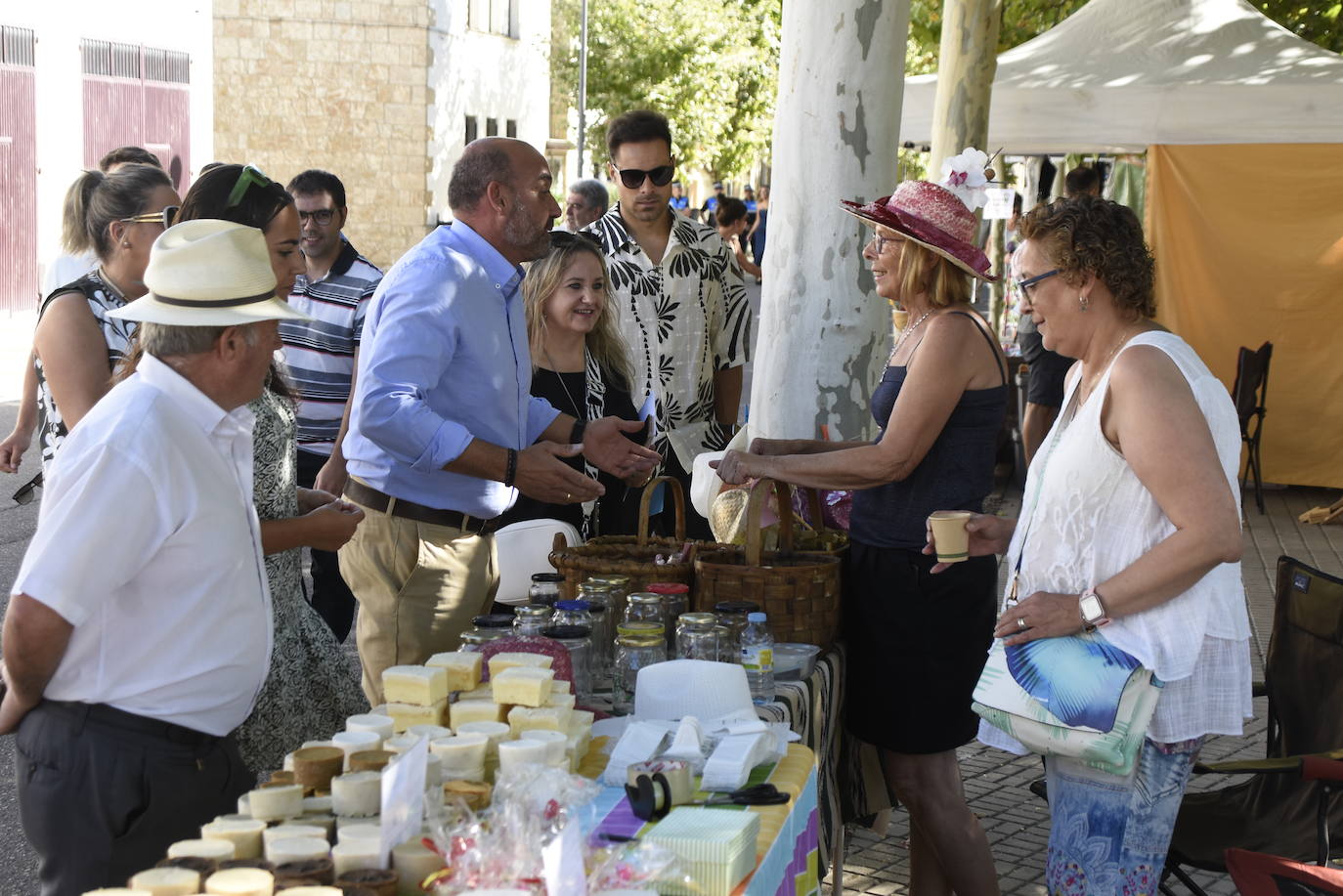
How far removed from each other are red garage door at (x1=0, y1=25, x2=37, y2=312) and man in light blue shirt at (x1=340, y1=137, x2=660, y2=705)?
817 inches

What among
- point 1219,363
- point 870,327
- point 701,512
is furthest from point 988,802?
point 1219,363

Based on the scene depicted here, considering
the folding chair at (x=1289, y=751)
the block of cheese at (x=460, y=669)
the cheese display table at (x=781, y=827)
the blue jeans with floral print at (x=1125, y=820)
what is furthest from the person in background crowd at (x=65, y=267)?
the folding chair at (x=1289, y=751)

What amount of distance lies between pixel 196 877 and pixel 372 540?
1.97 metres

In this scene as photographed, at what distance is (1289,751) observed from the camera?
384cm

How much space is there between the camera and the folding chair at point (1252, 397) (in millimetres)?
9688

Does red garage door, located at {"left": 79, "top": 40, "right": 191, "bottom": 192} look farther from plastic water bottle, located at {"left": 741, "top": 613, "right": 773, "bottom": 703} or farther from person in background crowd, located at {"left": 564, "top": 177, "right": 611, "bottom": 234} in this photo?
plastic water bottle, located at {"left": 741, "top": 613, "right": 773, "bottom": 703}

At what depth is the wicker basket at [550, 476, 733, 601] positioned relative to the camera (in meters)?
3.53

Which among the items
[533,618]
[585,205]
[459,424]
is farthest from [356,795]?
[585,205]

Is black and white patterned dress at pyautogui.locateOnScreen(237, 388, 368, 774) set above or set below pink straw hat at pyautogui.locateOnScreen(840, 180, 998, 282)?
below

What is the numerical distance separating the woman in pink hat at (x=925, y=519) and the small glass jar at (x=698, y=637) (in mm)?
594

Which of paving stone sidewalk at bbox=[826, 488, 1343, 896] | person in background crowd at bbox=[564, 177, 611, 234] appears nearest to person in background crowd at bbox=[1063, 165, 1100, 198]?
paving stone sidewalk at bbox=[826, 488, 1343, 896]

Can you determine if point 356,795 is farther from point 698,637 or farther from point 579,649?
point 698,637

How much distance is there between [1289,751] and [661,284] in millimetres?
2839

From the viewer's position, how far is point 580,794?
221cm
